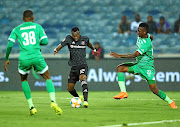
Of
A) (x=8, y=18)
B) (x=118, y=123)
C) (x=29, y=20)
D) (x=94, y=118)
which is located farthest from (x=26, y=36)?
(x=8, y=18)

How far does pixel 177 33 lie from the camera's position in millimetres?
19656

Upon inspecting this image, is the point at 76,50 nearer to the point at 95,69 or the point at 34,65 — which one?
the point at 34,65

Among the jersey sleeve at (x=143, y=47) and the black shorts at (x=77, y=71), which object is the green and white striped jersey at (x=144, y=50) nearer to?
the jersey sleeve at (x=143, y=47)

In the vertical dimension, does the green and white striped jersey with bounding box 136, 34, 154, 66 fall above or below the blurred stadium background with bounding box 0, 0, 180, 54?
below

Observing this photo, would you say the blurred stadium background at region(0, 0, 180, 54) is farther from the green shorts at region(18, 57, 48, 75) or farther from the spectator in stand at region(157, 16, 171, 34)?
the green shorts at region(18, 57, 48, 75)

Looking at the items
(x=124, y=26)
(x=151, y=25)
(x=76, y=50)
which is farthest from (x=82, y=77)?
(x=124, y=26)

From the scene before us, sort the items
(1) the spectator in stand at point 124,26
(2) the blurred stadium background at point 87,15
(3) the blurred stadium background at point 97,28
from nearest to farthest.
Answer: (3) the blurred stadium background at point 97,28 → (1) the spectator in stand at point 124,26 → (2) the blurred stadium background at point 87,15

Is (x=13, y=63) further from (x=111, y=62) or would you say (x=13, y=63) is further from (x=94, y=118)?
(x=94, y=118)

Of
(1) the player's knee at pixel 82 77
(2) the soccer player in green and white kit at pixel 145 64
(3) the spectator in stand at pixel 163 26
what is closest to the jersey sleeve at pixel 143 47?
(2) the soccer player in green and white kit at pixel 145 64

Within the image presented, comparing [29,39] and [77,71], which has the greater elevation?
[29,39]

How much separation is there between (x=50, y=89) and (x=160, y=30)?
12.4 metres

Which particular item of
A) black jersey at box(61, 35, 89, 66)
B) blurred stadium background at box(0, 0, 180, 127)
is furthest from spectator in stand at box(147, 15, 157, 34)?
black jersey at box(61, 35, 89, 66)

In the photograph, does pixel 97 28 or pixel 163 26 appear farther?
pixel 97 28

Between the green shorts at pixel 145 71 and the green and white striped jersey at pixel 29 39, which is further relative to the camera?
the green shorts at pixel 145 71
